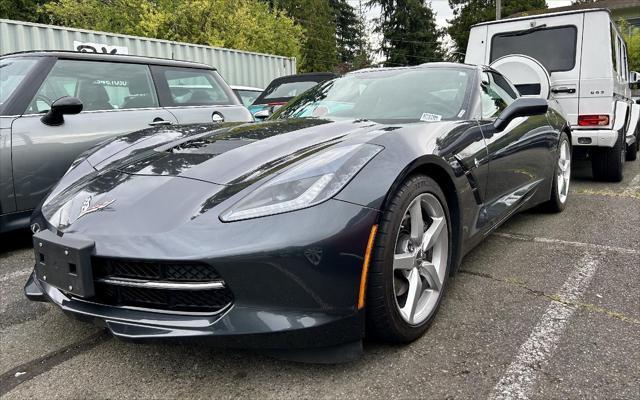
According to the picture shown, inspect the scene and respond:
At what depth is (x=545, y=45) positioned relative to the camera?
21.1 feet

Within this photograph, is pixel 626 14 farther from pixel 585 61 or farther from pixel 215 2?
pixel 585 61

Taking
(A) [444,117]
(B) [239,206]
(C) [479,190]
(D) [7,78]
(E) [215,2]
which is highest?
(E) [215,2]

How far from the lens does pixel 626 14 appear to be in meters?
35.4

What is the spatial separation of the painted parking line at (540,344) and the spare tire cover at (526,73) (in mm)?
3223

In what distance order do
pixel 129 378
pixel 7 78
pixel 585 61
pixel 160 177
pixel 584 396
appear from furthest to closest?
pixel 585 61 → pixel 7 78 → pixel 160 177 → pixel 129 378 → pixel 584 396

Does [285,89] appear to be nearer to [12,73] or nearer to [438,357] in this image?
[12,73]

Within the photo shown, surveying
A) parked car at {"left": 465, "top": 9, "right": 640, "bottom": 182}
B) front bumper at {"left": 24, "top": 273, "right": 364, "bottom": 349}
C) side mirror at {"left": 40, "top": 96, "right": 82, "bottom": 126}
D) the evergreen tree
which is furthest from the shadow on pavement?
the evergreen tree

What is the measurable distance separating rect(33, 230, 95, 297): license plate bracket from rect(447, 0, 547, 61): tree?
43118mm

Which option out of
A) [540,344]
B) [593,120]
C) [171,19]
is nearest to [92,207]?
[540,344]

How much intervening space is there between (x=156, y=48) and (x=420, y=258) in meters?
9.16

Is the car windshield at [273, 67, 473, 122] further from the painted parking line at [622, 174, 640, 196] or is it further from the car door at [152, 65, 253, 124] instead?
the painted parking line at [622, 174, 640, 196]

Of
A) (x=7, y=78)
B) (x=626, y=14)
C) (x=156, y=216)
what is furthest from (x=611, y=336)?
(x=626, y=14)

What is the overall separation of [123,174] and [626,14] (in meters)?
42.3

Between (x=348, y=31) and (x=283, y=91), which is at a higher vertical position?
(x=348, y=31)
